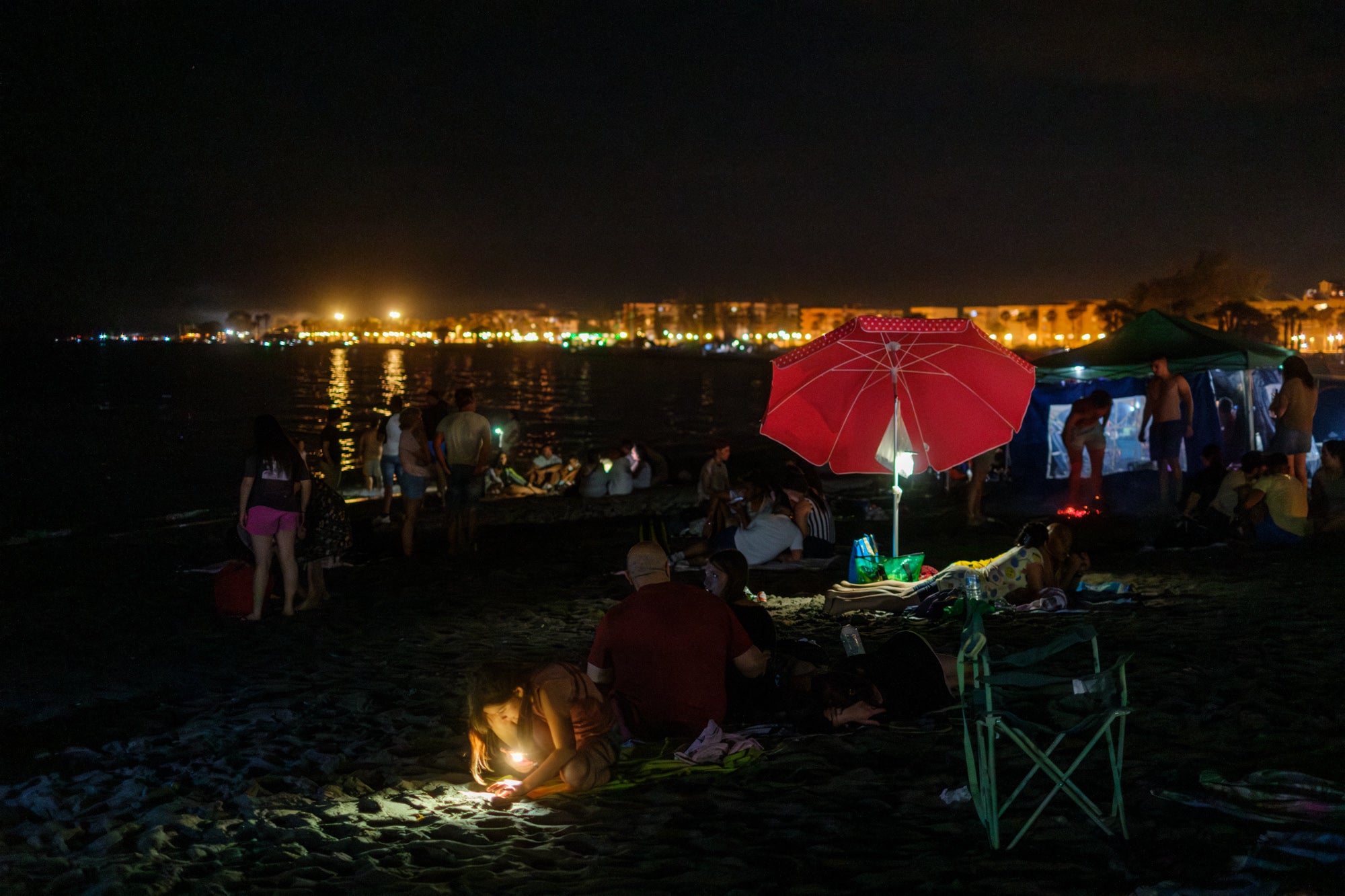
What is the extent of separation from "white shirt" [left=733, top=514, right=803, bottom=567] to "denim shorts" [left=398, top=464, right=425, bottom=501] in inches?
144

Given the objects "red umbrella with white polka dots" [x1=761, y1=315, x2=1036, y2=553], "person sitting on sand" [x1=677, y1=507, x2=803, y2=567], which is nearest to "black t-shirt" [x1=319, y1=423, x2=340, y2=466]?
"person sitting on sand" [x1=677, y1=507, x2=803, y2=567]

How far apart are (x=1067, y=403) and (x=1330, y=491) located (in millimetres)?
4888

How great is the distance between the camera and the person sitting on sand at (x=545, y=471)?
64.6ft

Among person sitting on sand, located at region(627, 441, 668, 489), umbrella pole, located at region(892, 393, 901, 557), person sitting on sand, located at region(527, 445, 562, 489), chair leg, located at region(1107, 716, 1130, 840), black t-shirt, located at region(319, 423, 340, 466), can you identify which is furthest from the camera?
person sitting on sand, located at region(527, 445, 562, 489)

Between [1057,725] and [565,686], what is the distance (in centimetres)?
227

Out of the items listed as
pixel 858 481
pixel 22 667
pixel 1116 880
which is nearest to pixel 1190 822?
pixel 1116 880

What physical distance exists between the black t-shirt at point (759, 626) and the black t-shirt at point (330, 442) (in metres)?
7.48

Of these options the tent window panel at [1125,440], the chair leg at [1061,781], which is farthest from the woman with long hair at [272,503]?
the tent window panel at [1125,440]

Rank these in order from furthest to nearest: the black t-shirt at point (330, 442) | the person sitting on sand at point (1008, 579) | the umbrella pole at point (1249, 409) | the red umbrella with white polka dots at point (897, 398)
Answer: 1. the umbrella pole at point (1249, 409)
2. the black t-shirt at point (330, 442)
3. the red umbrella with white polka dots at point (897, 398)
4. the person sitting on sand at point (1008, 579)

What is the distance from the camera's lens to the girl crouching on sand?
15.0 feet

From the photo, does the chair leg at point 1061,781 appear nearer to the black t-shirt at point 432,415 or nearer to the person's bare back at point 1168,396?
the black t-shirt at point 432,415

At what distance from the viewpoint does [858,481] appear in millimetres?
18109

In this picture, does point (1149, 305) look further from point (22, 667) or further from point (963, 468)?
point (22, 667)

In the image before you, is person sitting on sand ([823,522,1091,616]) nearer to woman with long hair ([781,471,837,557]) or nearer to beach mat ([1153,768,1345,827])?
woman with long hair ([781,471,837,557])
